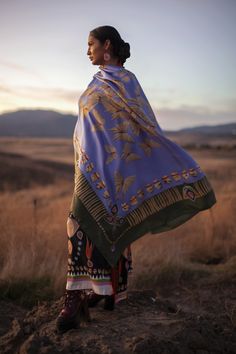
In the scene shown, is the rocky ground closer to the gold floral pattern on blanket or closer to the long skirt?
the long skirt

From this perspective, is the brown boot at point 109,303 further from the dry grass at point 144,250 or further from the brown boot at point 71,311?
the dry grass at point 144,250

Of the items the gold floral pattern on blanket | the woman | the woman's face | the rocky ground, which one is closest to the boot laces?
the woman

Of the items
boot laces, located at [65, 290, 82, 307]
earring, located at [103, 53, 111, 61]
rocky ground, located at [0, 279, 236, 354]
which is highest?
earring, located at [103, 53, 111, 61]

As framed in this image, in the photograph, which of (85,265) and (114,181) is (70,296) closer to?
(85,265)

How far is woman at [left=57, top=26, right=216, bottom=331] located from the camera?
11.2 ft

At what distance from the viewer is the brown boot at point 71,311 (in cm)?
341

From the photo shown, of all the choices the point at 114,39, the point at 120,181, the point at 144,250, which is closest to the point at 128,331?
the point at 120,181

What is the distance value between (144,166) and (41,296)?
74.8 inches

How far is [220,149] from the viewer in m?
47.7

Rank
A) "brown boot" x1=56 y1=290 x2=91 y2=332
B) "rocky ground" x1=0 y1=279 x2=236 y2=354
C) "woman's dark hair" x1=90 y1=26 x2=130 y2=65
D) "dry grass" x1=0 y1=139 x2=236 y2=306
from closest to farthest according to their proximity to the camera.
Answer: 1. "rocky ground" x1=0 y1=279 x2=236 y2=354
2. "brown boot" x1=56 y1=290 x2=91 y2=332
3. "woman's dark hair" x1=90 y1=26 x2=130 y2=65
4. "dry grass" x1=0 y1=139 x2=236 y2=306

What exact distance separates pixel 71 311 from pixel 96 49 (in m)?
1.91

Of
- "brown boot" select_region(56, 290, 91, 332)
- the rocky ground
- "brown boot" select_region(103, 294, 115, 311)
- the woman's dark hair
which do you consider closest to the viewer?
the rocky ground

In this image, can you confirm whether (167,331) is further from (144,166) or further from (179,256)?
(179,256)

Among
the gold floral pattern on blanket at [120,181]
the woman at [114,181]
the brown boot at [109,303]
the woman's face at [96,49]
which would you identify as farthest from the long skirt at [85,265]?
the woman's face at [96,49]
